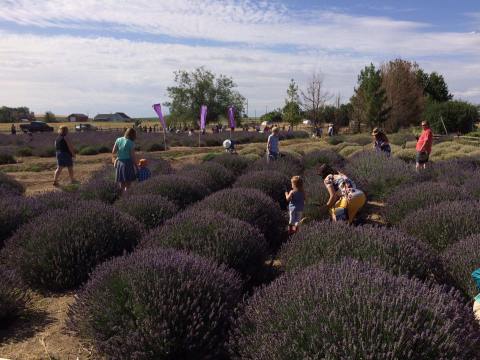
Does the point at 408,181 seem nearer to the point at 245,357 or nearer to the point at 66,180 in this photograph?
the point at 245,357

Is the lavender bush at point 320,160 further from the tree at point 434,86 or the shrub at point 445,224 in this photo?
the tree at point 434,86

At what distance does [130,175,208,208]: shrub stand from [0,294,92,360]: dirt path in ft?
11.1

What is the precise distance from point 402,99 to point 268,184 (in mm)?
38839

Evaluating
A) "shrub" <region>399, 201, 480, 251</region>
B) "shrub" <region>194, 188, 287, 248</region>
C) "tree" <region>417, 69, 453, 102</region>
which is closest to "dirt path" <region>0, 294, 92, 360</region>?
"shrub" <region>194, 188, 287, 248</region>

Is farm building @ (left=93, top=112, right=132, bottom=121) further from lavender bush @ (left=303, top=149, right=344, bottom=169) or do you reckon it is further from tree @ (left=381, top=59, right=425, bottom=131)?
lavender bush @ (left=303, top=149, right=344, bottom=169)

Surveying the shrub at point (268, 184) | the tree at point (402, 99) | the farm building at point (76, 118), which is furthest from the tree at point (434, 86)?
the farm building at point (76, 118)

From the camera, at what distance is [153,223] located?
6.37 meters

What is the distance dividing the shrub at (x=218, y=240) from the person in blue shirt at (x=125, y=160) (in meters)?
4.11

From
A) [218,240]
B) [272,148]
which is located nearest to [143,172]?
[272,148]

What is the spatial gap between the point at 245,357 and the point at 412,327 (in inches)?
37.8

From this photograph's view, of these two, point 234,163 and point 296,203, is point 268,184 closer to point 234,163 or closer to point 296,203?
point 296,203

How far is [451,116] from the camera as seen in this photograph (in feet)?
124

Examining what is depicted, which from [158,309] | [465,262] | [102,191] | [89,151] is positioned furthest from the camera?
[89,151]

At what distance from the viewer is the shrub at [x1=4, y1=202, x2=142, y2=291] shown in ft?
15.5
